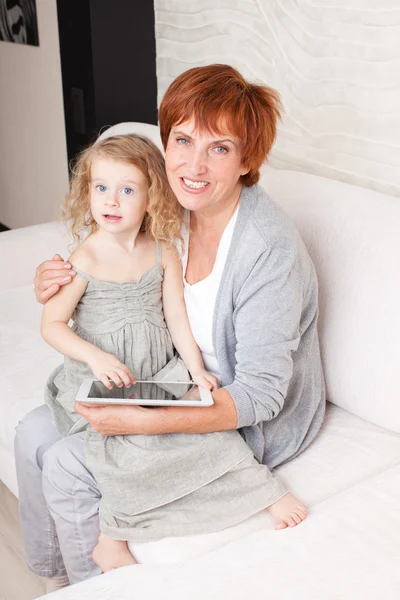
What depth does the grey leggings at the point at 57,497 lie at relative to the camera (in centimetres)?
164

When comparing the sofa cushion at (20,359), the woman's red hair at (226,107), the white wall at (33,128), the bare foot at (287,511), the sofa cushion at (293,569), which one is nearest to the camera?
the sofa cushion at (293,569)

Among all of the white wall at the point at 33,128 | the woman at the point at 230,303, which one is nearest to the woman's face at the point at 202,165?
the woman at the point at 230,303

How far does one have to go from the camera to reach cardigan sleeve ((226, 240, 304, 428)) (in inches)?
61.8

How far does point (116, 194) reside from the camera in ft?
5.41

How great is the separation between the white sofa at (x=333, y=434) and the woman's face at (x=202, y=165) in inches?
14.0

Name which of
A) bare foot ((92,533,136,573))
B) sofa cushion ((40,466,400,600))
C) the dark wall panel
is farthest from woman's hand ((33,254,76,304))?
the dark wall panel

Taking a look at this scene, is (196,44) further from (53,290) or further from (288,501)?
(288,501)

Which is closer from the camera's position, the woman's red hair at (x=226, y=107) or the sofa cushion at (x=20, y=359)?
the woman's red hair at (x=226, y=107)

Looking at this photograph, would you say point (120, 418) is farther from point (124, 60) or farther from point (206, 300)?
point (124, 60)

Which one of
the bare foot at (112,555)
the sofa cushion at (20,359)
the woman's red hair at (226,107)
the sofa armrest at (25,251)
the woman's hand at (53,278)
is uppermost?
the woman's red hair at (226,107)

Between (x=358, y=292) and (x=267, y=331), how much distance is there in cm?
33

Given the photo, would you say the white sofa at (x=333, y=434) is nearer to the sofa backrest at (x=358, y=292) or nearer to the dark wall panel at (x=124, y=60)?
the sofa backrest at (x=358, y=292)

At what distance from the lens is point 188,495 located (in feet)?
5.11

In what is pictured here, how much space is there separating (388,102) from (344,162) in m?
0.24
